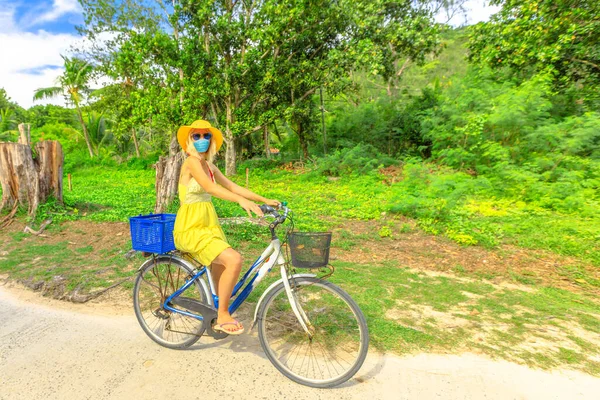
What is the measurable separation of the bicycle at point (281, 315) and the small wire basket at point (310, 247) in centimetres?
1

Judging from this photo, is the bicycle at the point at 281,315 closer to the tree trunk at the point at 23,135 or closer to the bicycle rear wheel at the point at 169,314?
the bicycle rear wheel at the point at 169,314

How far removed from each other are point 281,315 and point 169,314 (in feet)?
3.73

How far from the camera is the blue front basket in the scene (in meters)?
2.89

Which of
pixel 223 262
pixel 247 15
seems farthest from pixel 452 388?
pixel 247 15

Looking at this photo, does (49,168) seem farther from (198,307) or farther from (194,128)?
(198,307)

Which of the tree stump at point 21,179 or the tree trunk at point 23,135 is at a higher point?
the tree trunk at point 23,135

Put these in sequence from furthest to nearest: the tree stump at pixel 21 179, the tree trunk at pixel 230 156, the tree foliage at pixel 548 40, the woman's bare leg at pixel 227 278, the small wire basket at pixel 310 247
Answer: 1. the tree trunk at pixel 230 156
2. the tree foliage at pixel 548 40
3. the tree stump at pixel 21 179
4. the woman's bare leg at pixel 227 278
5. the small wire basket at pixel 310 247

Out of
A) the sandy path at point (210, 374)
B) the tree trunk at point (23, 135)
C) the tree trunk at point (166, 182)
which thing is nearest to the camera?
the sandy path at point (210, 374)

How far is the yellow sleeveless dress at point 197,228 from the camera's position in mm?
2807

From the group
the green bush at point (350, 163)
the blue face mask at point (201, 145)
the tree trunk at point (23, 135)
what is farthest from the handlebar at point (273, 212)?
A: the green bush at point (350, 163)

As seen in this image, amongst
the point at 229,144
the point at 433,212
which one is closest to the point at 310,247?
the point at 433,212

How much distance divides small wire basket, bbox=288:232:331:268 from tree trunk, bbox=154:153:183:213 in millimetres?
5087

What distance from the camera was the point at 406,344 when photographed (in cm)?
321

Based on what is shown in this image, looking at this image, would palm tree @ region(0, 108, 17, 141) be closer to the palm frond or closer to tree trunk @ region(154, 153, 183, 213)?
the palm frond
